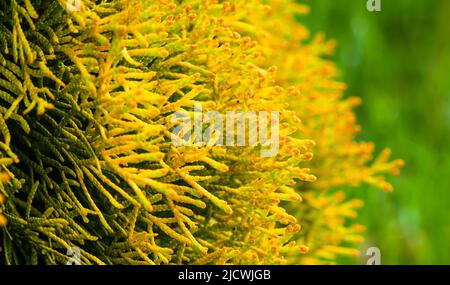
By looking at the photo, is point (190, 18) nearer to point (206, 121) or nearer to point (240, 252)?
point (206, 121)

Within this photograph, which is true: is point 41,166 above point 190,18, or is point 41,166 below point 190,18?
below

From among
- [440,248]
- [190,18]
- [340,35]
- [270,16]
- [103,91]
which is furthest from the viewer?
[340,35]

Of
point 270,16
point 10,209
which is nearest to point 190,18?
point 10,209
